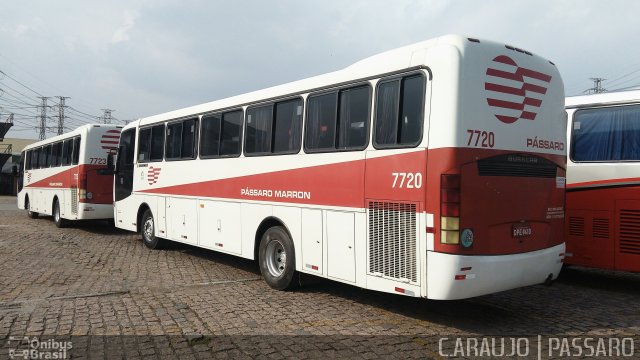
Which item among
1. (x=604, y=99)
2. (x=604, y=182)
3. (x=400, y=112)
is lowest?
(x=604, y=182)

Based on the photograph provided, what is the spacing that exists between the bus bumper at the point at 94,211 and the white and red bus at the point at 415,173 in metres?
8.82

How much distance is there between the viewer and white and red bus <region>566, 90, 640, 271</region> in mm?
7766

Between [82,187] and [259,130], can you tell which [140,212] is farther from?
[259,130]

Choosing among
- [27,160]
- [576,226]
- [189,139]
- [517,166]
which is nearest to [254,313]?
[517,166]

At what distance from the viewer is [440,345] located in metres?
5.29

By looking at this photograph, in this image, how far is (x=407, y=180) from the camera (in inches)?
226

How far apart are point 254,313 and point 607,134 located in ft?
20.2

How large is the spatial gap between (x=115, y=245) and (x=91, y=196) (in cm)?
322

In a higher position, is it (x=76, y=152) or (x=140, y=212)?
(x=76, y=152)

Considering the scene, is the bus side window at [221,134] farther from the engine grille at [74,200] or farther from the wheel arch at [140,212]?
the engine grille at [74,200]

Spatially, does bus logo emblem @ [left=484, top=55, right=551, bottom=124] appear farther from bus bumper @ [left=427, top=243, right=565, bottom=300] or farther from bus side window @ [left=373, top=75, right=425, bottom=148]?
bus bumper @ [left=427, top=243, right=565, bottom=300]

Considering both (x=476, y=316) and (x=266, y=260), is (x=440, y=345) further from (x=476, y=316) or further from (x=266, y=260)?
(x=266, y=260)

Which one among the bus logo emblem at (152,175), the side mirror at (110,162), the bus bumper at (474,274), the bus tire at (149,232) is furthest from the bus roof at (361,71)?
the side mirror at (110,162)

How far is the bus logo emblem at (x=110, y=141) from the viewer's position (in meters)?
15.7
